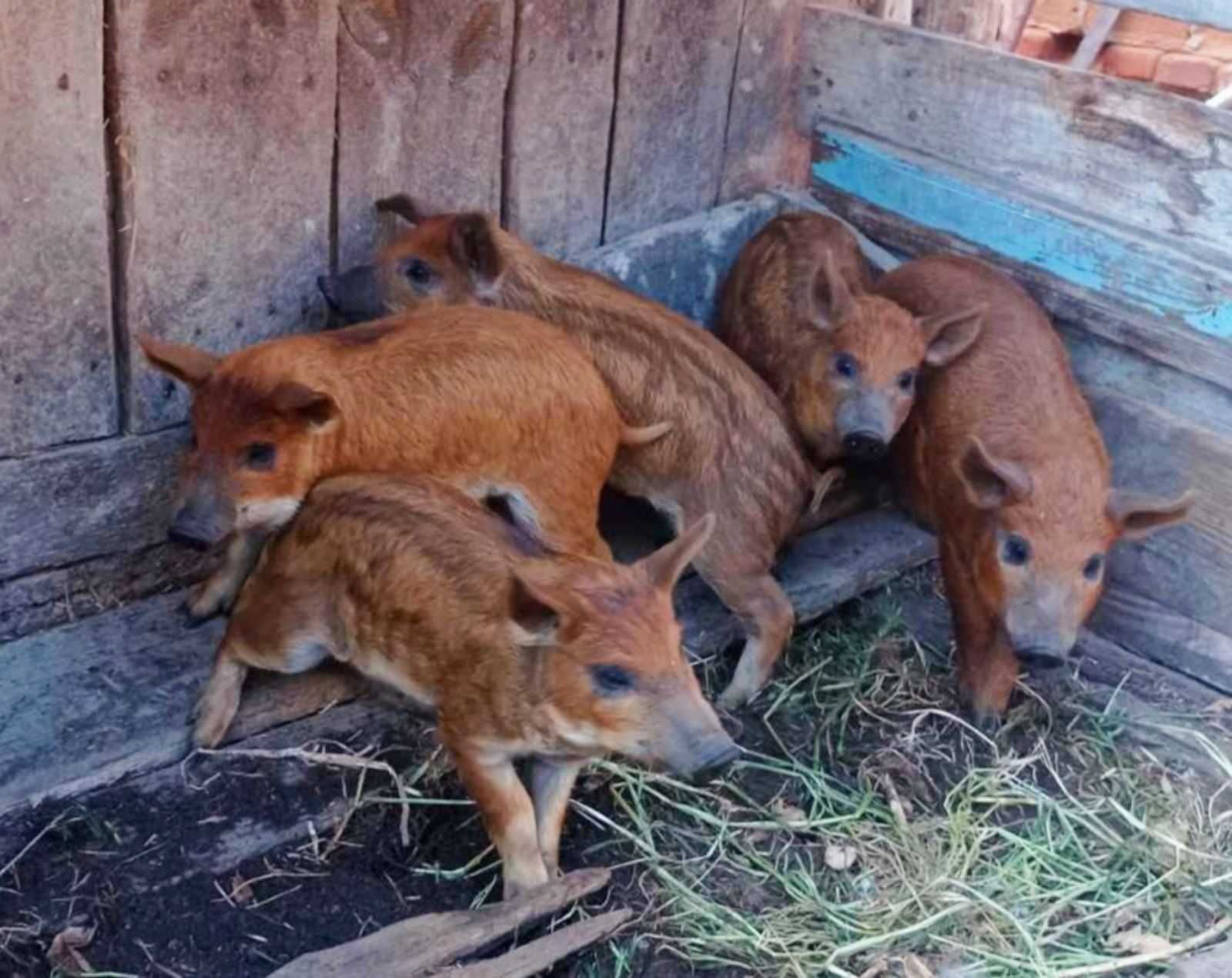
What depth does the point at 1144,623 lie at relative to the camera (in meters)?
5.12

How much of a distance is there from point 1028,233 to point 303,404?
91.7 inches

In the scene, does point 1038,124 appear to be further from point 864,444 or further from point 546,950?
point 546,950

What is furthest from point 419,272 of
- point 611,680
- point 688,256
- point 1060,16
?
point 1060,16

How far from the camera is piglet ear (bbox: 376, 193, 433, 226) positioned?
4699 millimetres

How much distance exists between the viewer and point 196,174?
4285mm

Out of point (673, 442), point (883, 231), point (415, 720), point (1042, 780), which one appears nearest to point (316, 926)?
point (415, 720)

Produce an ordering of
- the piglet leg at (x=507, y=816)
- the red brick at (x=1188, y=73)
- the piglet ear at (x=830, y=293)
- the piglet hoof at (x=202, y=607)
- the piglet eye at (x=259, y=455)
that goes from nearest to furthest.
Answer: the piglet leg at (x=507, y=816)
the piglet eye at (x=259, y=455)
the piglet hoof at (x=202, y=607)
the piglet ear at (x=830, y=293)
the red brick at (x=1188, y=73)

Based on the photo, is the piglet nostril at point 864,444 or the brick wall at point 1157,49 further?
the brick wall at point 1157,49

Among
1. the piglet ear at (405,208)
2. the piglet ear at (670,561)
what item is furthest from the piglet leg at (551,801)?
the piglet ear at (405,208)

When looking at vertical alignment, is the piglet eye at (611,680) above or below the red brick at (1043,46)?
below

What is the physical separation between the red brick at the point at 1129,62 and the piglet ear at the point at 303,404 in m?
7.28

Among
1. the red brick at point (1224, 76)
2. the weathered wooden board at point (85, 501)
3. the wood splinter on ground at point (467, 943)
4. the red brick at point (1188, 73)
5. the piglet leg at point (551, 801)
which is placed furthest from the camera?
the red brick at point (1188, 73)

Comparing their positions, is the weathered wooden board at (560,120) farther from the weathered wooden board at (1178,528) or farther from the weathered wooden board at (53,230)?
the weathered wooden board at (1178,528)

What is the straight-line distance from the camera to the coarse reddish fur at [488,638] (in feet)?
11.8
